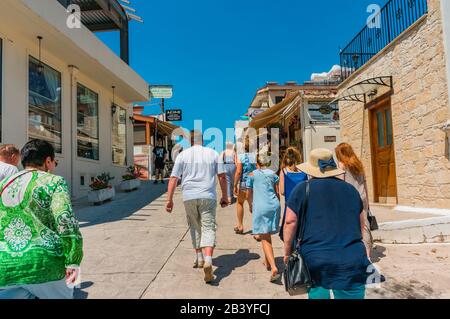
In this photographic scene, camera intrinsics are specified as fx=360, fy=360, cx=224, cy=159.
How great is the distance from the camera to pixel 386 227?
226 inches

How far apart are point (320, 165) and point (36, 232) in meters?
1.83

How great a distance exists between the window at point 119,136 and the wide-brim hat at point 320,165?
12327 millimetres

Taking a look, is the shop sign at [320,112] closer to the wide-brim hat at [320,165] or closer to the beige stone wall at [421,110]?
the beige stone wall at [421,110]

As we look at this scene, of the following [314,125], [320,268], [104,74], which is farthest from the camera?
[314,125]

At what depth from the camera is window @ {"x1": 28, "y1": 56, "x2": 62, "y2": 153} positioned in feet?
28.9

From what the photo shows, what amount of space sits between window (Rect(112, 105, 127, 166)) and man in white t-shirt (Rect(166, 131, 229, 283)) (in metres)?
10.2

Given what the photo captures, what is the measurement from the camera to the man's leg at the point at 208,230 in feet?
13.3

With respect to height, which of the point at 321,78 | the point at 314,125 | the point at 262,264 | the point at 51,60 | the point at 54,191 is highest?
the point at 321,78

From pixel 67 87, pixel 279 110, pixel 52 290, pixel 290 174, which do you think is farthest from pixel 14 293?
pixel 279 110

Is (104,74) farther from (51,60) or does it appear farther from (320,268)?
(320,268)

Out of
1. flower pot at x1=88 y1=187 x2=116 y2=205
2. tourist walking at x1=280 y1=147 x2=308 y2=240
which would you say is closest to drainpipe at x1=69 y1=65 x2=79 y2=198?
flower pot at x1=88 y1=187 x2=116 y2=205

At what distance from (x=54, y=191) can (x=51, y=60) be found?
352 inches

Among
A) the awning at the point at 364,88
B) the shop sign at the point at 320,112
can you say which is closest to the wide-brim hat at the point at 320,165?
the awning at the point at 364,88
